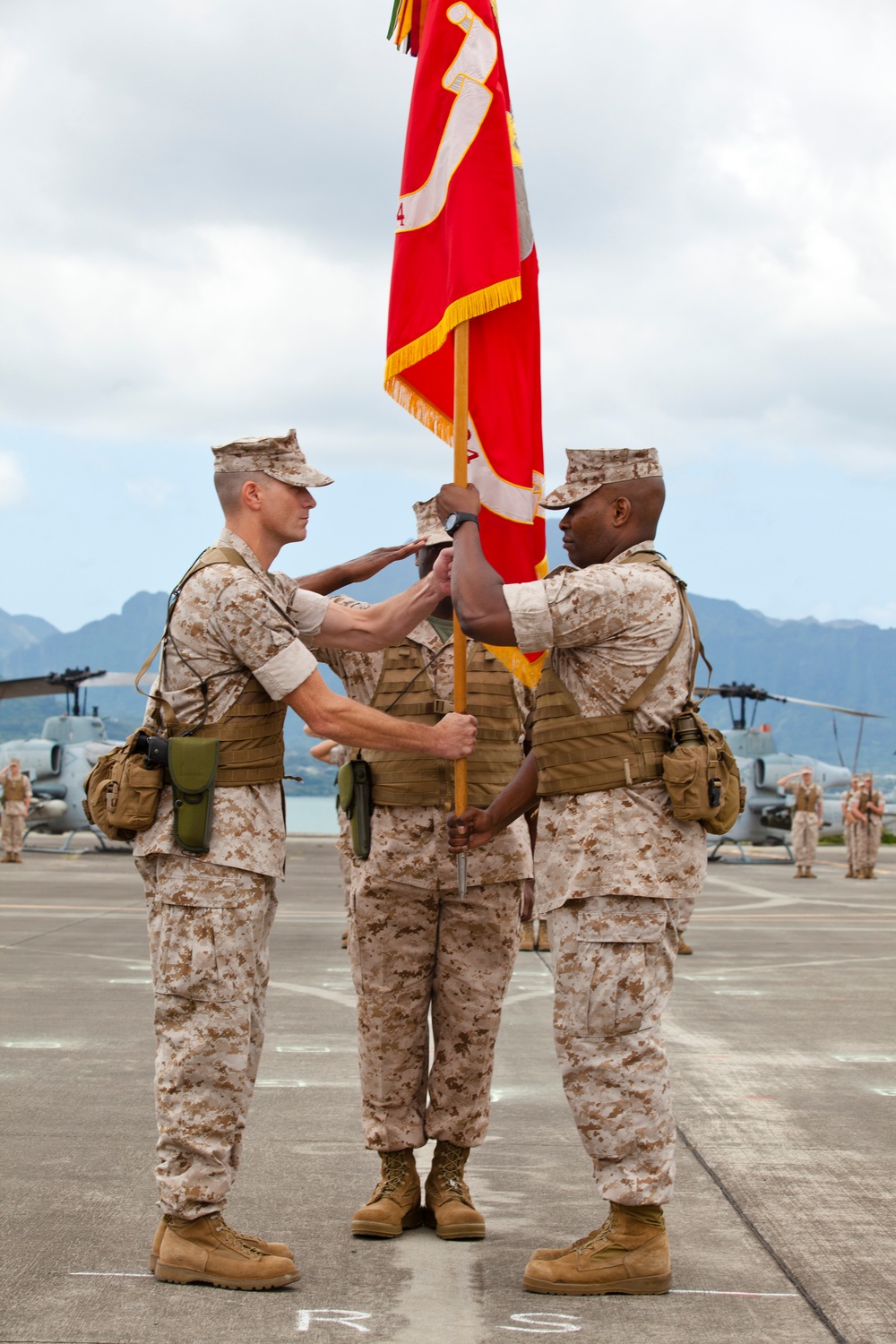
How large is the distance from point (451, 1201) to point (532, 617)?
Answer: 69.3 inches

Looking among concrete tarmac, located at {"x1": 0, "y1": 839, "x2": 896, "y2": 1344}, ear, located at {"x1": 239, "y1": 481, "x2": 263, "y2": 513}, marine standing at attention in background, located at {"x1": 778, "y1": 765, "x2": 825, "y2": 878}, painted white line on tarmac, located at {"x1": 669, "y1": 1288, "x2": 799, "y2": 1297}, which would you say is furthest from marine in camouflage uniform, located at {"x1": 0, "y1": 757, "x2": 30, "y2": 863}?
painted white line on tarmac, located at {"x1": 669, "y1": 1288, "x2": 799, "y2": 1297}

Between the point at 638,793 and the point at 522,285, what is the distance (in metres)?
1.98

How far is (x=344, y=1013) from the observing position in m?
7.86

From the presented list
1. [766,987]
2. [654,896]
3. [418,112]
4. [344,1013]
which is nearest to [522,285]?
[418,112]

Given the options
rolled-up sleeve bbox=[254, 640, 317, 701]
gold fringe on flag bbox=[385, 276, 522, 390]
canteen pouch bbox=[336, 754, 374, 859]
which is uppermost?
gold fringe on flag bbox=[385, 276, 522, 390]

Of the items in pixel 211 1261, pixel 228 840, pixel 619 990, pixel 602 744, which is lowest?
pixel 211 1261

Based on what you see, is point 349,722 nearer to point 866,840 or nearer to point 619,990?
point 619,990

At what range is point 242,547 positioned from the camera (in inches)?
153

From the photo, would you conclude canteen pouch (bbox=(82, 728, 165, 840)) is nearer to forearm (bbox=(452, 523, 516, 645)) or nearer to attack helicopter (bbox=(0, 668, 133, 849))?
forearm (bbox=(452, 523, 516, 645))

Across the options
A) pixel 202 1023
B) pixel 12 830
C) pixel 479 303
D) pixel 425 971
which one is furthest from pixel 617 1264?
pixel 12 830

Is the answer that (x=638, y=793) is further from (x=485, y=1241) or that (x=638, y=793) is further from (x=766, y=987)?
(x=766, y=987)

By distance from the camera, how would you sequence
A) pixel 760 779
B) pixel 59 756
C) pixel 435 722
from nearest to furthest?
pixel 435 722, pixel 59 756, pixel 760 779

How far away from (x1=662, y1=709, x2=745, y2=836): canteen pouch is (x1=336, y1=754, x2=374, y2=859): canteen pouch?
1044 millimetres

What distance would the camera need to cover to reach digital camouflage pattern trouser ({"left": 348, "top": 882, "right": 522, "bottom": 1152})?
4.18m
